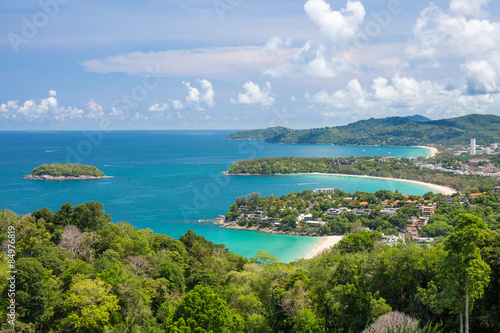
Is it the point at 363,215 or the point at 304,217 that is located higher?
the point at 363,215

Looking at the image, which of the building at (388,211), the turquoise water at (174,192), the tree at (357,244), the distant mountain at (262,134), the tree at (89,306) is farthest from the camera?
the distant mountain at (262,134)

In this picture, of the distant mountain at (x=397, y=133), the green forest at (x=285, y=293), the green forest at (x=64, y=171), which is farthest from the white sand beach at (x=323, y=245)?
Answer: the distant mountain at (x=397, y=133)

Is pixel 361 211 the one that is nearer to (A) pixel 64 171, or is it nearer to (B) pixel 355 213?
(B) pixel 355 213

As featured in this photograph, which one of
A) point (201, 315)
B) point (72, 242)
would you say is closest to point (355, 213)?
point (72, 242)

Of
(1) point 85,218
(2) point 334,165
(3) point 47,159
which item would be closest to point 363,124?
(2) point 334,165

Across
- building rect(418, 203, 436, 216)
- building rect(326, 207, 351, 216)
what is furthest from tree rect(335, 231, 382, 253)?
building rect(418, 203, 436, 216)

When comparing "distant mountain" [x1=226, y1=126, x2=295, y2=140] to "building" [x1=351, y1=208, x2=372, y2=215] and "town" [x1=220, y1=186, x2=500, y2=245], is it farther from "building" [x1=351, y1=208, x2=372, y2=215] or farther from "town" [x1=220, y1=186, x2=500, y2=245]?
"building" [x1=351, y1=208, x2=372, y2=215]

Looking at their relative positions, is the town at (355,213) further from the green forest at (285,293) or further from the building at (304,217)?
the green forest at (285,293)
